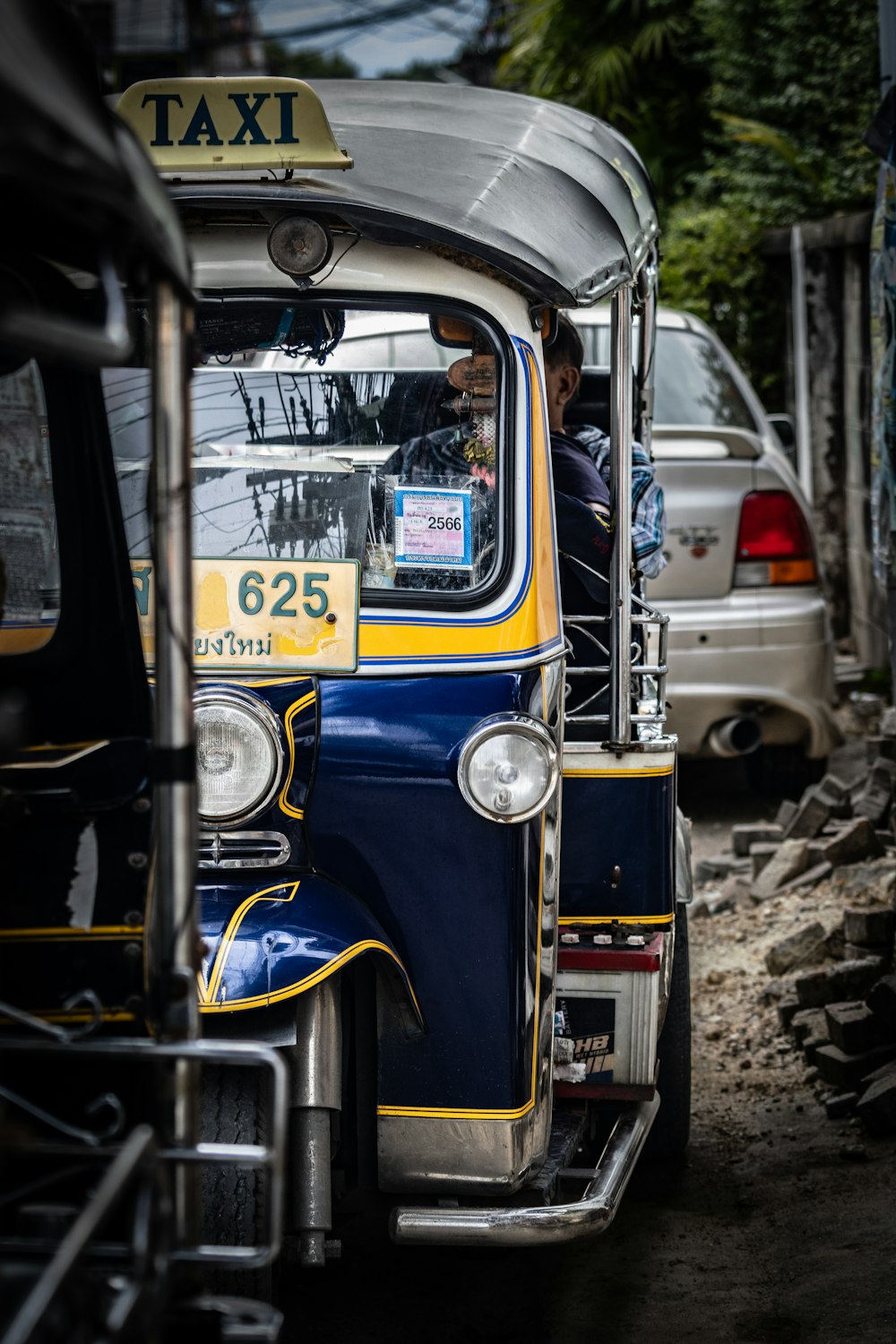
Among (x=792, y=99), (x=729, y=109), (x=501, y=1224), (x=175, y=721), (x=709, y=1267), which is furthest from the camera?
(x=729, y=109)

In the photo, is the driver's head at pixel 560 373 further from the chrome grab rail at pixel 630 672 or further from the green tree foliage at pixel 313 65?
the green tree foliage at pixel 313 65

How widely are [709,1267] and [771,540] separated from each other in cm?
391

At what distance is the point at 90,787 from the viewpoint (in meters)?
2.51

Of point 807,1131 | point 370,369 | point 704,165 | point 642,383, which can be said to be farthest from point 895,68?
point 704,165

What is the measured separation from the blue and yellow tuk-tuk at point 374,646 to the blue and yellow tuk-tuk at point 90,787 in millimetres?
288

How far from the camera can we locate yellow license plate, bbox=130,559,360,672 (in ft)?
10.2

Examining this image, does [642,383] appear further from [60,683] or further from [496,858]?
[60,683]

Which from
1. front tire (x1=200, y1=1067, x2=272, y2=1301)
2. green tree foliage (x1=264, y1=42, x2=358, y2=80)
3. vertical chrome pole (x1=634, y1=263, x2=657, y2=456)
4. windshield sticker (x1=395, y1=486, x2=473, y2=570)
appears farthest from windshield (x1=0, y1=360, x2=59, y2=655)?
green tree foliage (x1=264, y1=42, x2=358, y2=80)

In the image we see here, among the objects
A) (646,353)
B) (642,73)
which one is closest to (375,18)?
(642,73)

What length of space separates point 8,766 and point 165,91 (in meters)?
1.40

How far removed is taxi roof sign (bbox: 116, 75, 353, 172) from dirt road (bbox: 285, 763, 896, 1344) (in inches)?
95.7

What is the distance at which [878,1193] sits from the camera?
4125 millimetres

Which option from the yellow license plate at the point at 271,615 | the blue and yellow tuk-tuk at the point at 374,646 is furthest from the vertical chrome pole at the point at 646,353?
the yellow license plate at the point at 271,615

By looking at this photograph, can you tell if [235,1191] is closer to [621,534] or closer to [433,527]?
[433,527]
